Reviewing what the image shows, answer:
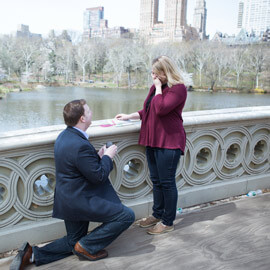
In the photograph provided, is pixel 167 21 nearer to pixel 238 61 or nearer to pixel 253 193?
pixel 238 61

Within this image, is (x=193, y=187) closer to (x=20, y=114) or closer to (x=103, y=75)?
(x=20, y=114)

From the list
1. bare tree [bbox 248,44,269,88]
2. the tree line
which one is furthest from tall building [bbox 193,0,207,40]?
bare tree [bbox 248,44,269,88]

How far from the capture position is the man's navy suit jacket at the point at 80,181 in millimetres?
2057

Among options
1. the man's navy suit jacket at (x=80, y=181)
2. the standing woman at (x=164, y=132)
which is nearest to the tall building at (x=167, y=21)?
the standing woman at (x=164, y=132)

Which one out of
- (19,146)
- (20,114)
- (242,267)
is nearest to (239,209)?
(242,267)

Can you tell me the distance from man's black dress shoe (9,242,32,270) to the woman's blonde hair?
60.7 inches

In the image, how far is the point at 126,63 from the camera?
6153 cm

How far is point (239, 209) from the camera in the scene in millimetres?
3197

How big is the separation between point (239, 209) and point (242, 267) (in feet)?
3.25

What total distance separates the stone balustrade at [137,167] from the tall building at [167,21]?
130221 millimetres

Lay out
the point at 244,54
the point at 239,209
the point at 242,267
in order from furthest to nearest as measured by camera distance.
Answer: the point at 244,54, the point at 239,209, the point at 242,267

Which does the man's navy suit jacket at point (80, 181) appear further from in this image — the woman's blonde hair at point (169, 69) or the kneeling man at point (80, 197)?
the woman's blonde hair at point (169, 69)

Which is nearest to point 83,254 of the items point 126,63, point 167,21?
point 126,63

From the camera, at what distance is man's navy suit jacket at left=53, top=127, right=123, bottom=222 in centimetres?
206
